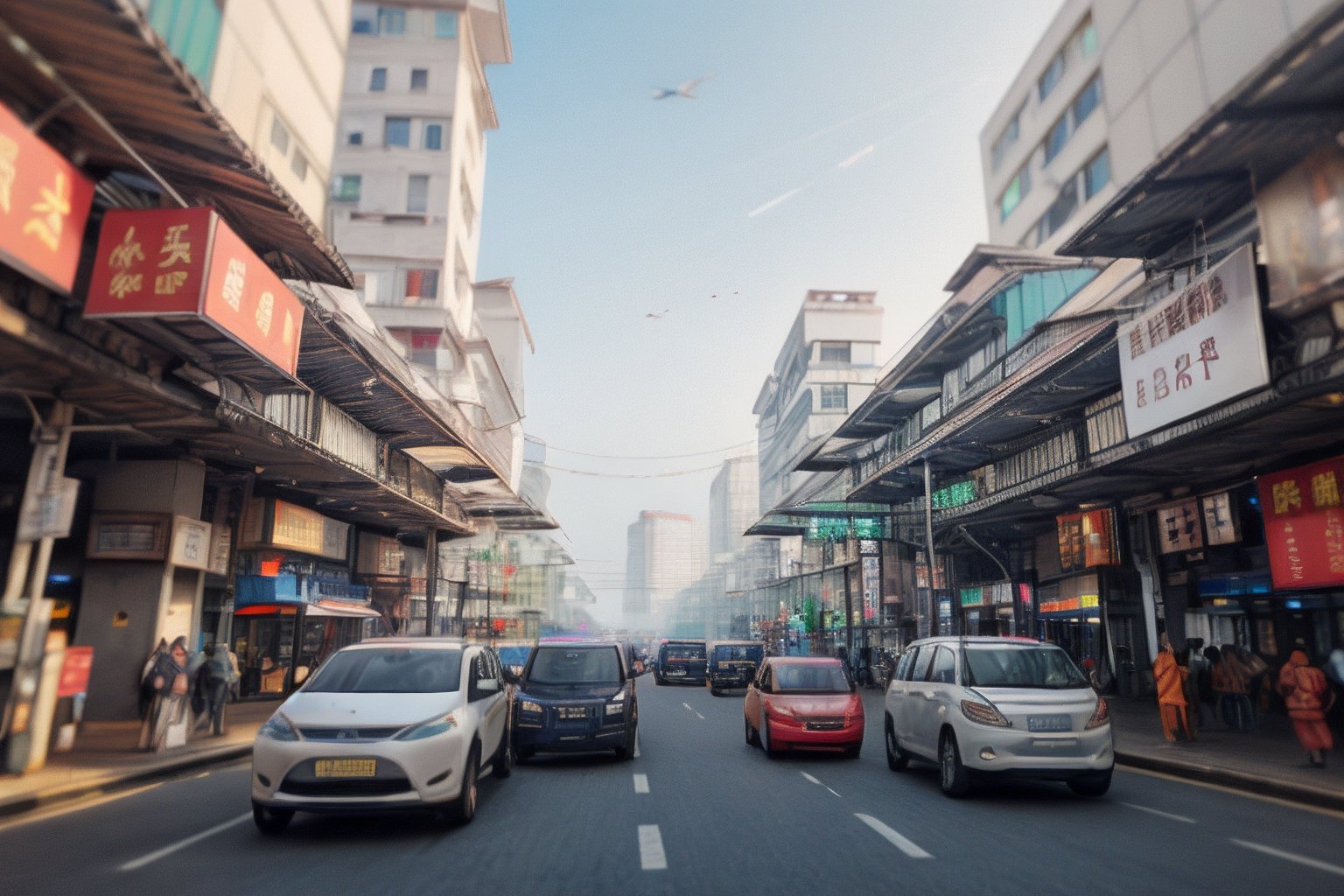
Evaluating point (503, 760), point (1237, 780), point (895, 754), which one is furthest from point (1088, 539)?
point (503, 760)

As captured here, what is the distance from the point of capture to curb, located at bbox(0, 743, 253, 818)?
952 cm

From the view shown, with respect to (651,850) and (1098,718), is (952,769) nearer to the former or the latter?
(1098,718)

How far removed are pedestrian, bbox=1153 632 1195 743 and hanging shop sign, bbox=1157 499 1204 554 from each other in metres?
4.20

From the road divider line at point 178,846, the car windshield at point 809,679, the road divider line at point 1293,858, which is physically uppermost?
the car windshield at point 809,679

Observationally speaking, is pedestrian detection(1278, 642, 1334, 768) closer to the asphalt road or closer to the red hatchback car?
the asphalt road

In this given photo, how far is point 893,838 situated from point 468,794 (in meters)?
3.92

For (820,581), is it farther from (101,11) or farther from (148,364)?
(101,11)

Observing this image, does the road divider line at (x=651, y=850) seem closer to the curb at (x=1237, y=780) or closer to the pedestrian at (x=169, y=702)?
the curb at (x=1237, y=780)

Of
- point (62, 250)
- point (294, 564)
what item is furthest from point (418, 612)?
point (62, 250)

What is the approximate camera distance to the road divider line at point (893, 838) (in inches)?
275

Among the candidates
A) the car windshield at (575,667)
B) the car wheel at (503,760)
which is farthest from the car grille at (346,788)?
the car windshield at (575,667)

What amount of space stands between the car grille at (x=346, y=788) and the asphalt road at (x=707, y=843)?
430 mm

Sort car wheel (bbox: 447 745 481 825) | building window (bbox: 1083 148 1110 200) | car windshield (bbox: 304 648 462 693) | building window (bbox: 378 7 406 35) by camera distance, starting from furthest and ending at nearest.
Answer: building window (bbox: 378 7 406 35) < building window (bbox: 1083 148 1110 200) < car windshield (bbox: 304 648 462 693) < car wheel (bbox: 447 745 481 825)

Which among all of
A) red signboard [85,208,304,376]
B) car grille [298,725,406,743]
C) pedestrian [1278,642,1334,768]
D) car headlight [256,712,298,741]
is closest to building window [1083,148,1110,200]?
pedestrian [1278,642,1334,768]
